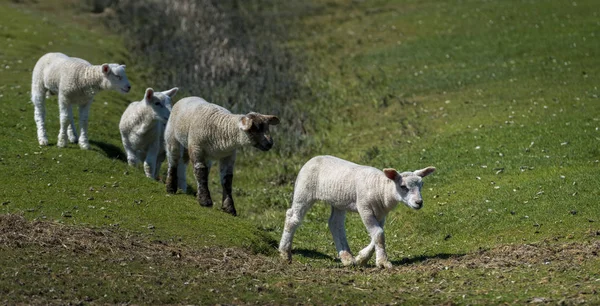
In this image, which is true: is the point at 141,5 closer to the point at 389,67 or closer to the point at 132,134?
the point at 389,67

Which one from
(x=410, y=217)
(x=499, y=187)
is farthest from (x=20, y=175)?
(x=499, y=187)

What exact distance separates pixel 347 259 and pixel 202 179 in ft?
13.9

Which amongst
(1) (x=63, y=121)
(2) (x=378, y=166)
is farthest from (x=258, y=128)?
(2) (x=378, y=166)

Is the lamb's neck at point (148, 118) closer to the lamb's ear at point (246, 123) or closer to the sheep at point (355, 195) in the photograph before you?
the lamb's ear at point (246, 123)

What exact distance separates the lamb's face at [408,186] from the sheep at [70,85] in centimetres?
794

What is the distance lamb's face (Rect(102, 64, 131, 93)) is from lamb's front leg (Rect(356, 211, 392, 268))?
752 cm

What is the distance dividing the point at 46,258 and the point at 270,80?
1990 cm

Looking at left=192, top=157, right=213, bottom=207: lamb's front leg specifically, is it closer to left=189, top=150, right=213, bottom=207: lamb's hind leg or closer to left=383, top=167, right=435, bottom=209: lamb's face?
left=189, top=150, right=213, bottom=207: lamb's hind leg

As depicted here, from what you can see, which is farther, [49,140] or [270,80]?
[270,80]

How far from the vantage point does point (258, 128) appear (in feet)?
59.5

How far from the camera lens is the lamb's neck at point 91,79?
2186cm

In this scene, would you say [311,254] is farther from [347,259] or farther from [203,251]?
[203,251]

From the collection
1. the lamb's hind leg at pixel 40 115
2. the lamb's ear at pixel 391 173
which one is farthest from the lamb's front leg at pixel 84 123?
the lamb's ear at pixel 391 173

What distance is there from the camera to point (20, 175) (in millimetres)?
20250
